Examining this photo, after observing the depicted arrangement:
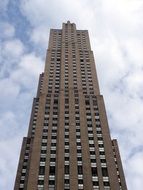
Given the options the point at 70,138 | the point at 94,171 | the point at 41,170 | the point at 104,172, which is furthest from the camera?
the point at 70,138

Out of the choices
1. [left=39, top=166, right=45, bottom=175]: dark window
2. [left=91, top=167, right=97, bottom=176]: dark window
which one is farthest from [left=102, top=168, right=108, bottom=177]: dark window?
[left=39, top=166, right=45, bottom=175]: dark window

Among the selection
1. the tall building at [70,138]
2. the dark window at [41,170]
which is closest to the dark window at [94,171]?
the tall building at [70,138]

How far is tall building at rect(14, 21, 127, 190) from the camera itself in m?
72.6

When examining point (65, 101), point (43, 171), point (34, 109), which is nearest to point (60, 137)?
point (43, 171)

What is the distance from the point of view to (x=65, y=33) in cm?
14088

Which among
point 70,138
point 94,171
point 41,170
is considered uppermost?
point 70,138

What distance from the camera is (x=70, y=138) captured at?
Answer: 83.5 metres

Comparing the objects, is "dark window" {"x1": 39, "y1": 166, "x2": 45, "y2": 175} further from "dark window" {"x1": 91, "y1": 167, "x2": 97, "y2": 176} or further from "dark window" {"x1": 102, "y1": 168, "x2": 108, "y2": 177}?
"dark window" {"x1": 102, "y1": 168, "x2": 108, "y2": 177}

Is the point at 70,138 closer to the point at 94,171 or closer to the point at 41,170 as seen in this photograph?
the point at 94,171

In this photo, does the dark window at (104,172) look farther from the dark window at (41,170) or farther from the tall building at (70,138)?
the dark window at (41,170)

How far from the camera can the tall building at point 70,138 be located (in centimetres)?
7256

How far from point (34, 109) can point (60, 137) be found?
82.0ft

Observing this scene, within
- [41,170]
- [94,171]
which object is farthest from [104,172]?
[41,170]

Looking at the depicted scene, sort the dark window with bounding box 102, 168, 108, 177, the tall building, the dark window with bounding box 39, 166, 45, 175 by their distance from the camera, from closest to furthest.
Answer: the tall building → the dark window with bounding box 102, 168, 108, 177 → the dark window with bounding box 39, 166, 45, 175
